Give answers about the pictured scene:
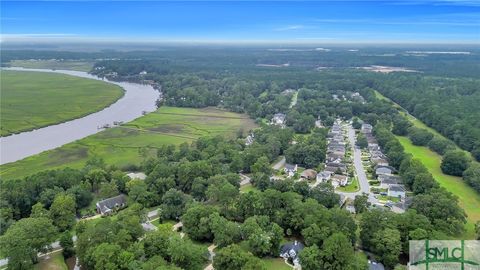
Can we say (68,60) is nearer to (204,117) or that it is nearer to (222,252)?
(204,117)

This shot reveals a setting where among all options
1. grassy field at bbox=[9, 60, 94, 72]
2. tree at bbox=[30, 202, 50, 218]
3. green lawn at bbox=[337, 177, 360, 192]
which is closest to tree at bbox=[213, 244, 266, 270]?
tree at bbox=[30, 202, 50, 218]

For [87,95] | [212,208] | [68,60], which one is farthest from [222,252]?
[68,60]

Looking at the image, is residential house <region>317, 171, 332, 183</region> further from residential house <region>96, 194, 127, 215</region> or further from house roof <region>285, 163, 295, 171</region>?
residential house <region>96, 194, 127, 215</region>

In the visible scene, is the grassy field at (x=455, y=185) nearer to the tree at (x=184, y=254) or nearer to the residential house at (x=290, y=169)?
the residential house at (x=290, y=169)

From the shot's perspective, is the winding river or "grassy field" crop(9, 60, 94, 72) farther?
"grassy field" crop(9, 60, 94, 72)

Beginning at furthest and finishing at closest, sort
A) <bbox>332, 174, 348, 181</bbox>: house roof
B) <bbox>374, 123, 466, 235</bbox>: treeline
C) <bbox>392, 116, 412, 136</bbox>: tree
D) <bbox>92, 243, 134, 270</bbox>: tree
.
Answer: <bbox>392, 116, 412, 136</bbox>: tree < <bbox>332, 174, 348, 181</bbox>: house roof < <bbox>374, 123, 466, 235</bbox>: treeline < <bbox>92, 243, 134, 270</bbox>: tree

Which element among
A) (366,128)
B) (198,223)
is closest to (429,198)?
(198,223)
